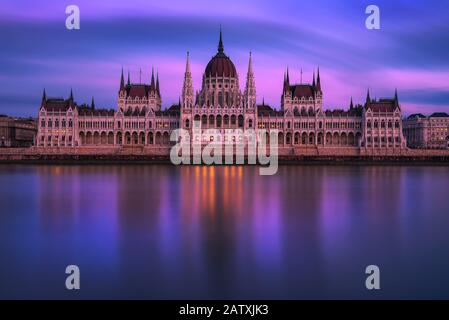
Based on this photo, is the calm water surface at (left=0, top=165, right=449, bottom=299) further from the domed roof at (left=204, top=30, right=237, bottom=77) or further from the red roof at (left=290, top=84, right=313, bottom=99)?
the domed roof at (left=204, top=30, right=237, bottom=77)

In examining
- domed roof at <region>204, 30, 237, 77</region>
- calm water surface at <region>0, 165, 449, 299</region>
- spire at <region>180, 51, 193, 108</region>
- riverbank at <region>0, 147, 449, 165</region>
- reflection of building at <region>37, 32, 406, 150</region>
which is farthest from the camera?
domed roof at <region>204, 30, 237, 77</region>

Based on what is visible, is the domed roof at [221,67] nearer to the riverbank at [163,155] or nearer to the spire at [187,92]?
the spire at [187,92]

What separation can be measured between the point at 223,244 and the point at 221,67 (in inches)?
3960

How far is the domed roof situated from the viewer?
385ft

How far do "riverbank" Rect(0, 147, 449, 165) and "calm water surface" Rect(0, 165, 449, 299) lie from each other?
53808mm

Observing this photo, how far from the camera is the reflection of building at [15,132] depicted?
142375 mm

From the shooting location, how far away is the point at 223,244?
20906 mm

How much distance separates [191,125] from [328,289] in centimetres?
9405

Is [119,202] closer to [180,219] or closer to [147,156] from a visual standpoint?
[180,219]

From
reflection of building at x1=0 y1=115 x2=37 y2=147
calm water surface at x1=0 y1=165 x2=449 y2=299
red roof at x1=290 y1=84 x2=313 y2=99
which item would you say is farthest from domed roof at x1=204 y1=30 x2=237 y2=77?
calm water surface at x1=0 y1=165 x2=449 y2=299

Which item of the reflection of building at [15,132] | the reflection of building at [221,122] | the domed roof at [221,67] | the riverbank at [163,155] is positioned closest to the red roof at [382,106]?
the reflection of building at [221,122]

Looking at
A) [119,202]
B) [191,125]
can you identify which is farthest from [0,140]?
[119,202]

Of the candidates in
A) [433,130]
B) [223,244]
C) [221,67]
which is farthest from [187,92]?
[223,244]
